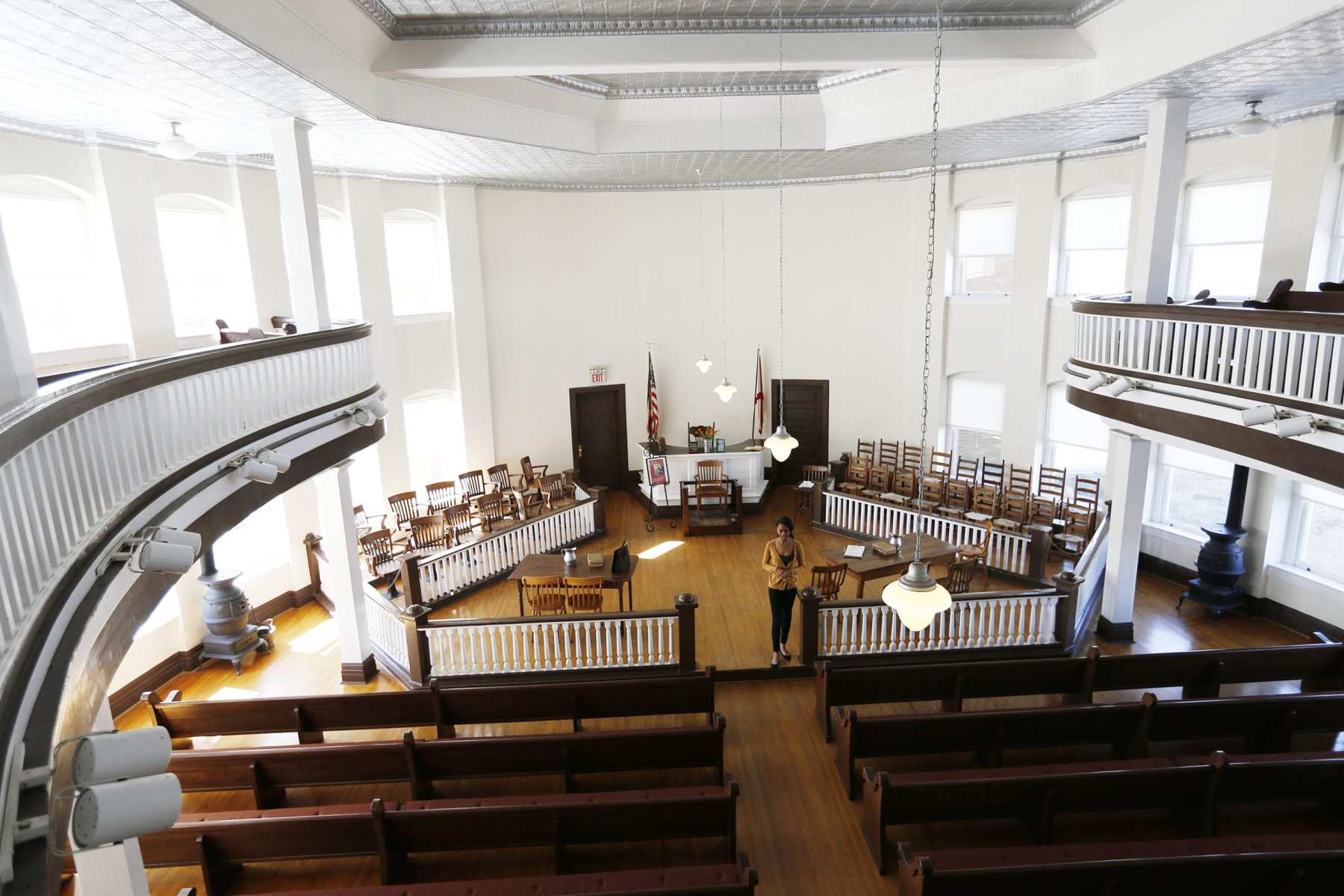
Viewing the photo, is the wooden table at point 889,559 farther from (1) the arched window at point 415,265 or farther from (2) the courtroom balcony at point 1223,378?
(1) the arched window at point 415,265

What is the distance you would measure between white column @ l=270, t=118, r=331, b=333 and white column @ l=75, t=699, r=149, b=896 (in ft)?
16.3

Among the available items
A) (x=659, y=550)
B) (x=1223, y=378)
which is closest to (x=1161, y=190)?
(x=1223, y=378)

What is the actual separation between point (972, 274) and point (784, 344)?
4210 mm

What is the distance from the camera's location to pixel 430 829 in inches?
242

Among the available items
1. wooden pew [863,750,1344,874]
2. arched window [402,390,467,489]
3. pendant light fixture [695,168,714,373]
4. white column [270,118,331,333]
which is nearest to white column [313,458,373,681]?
white column [270,118,331,333]

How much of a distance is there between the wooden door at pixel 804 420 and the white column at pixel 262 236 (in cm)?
1030

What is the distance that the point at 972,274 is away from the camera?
15211 mm

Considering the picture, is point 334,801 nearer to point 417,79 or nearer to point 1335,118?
point 417,79

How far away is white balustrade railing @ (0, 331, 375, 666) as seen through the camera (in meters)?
3.40

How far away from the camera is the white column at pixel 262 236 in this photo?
1149 cm

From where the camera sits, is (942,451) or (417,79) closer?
(417,79)

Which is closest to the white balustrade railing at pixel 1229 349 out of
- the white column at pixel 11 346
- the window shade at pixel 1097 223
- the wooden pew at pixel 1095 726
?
the wooden pew at pixel 1095 726

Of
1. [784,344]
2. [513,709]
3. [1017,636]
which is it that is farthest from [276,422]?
[784,344]

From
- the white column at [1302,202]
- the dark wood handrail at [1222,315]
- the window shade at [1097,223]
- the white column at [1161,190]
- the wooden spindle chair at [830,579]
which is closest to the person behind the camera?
the dark wood handrail at [1222,315]
